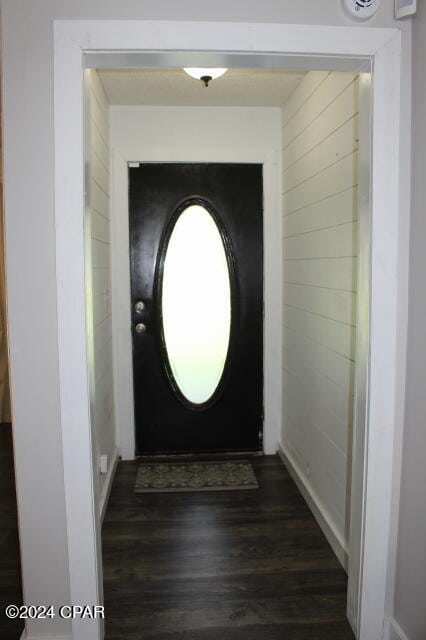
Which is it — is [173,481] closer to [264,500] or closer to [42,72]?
[264,500]

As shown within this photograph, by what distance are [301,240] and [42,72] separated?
1.79 m

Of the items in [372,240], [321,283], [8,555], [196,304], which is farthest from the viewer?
[196,304]

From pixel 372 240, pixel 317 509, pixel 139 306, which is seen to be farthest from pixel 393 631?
pixel 139 306

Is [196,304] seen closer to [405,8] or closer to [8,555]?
[8,555]

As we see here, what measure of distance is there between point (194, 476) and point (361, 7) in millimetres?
2638

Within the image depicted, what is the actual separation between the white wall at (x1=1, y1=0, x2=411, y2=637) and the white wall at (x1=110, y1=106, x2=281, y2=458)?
1785 mm

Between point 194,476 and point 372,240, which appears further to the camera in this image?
point 194,476

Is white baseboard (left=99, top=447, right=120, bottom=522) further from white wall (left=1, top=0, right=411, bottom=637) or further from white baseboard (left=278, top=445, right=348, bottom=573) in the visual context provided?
white baseboard (left=278, top=445, right=348, bottom=573)

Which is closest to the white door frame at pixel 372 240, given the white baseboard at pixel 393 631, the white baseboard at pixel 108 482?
the white baseboard at pixel 393 631

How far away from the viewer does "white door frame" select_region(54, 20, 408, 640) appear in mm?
1522

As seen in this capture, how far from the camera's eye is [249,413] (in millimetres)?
3543

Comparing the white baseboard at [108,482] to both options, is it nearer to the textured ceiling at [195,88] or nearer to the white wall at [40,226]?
the white wall at [40,226]

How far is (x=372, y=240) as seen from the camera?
1.62m

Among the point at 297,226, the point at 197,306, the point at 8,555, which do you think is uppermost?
the point at 297,226
